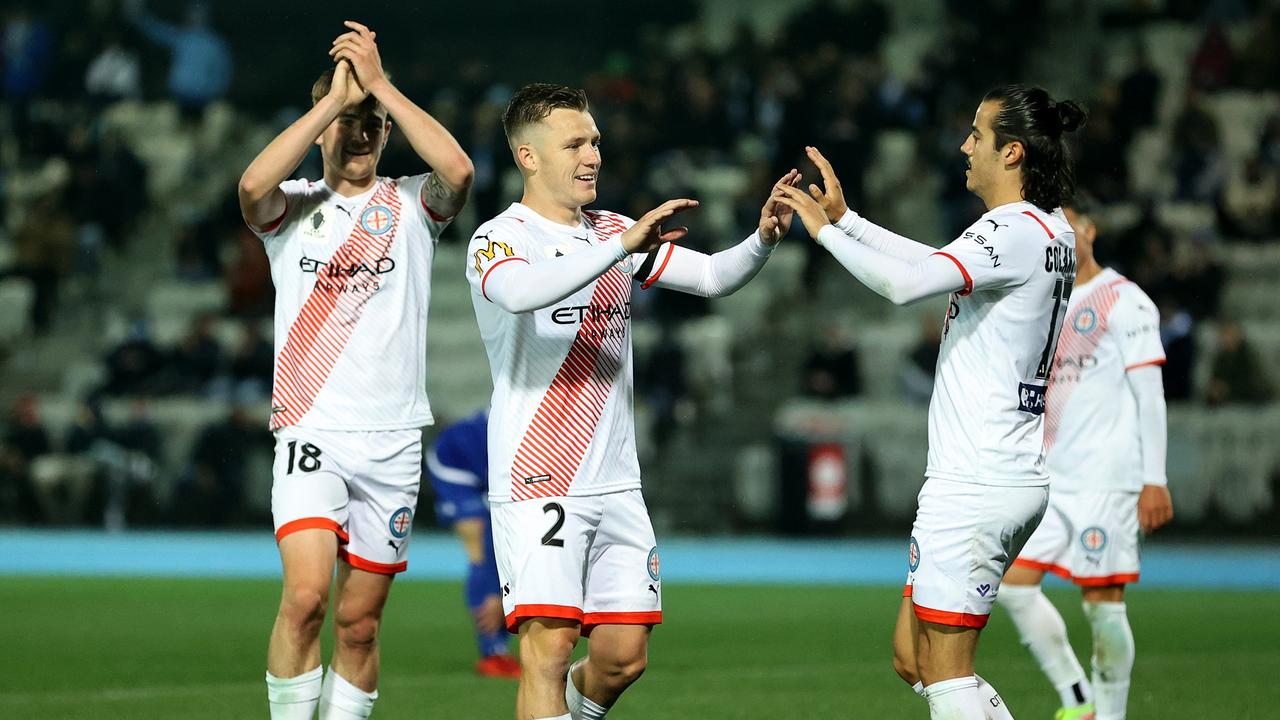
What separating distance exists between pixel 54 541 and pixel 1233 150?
49.2ft

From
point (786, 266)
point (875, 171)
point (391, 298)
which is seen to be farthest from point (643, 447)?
point (391, 298)

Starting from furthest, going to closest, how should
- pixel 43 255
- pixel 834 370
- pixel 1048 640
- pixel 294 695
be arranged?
pixel 43 255, pixel 834 370, pixel 1048 640, pixel 294 695

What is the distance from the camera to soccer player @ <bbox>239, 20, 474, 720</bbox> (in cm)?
565

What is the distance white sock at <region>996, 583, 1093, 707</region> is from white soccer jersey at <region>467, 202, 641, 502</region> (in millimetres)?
2617

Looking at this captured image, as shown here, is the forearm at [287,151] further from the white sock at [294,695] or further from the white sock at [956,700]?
the white sock at [956,700]

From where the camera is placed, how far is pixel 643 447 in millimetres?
18172

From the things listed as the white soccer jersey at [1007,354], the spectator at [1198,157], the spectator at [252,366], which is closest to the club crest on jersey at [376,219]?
the white soccer jersey at [1007,354]

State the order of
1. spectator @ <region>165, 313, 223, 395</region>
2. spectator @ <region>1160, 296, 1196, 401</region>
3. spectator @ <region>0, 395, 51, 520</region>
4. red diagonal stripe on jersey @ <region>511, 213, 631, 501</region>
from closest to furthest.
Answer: red diagonal stripe on jersey @ <region>511, 213, 631, 501</region> → spectator @ <region>1160, 296, 1196, 401</region> → spectator @ <region>0, 395, 51, 520</region> → spectator @ <region>165, 313, 223, 395</region>

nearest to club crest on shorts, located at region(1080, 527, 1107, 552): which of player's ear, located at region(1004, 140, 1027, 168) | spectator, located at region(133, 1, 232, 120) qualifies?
player's ear, located at region(1004, 140, 1027, 168)

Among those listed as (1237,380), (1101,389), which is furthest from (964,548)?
(1237,380)

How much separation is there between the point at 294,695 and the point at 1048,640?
3.34 meters

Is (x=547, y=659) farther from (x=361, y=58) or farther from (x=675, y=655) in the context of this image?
(x=675, y=655)

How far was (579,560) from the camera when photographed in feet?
16.6

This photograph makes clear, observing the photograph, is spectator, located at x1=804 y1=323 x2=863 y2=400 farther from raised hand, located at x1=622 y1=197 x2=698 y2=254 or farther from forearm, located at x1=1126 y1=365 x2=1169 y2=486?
raised hand, located at x1=622 y1=197 x2=698 y2=254
